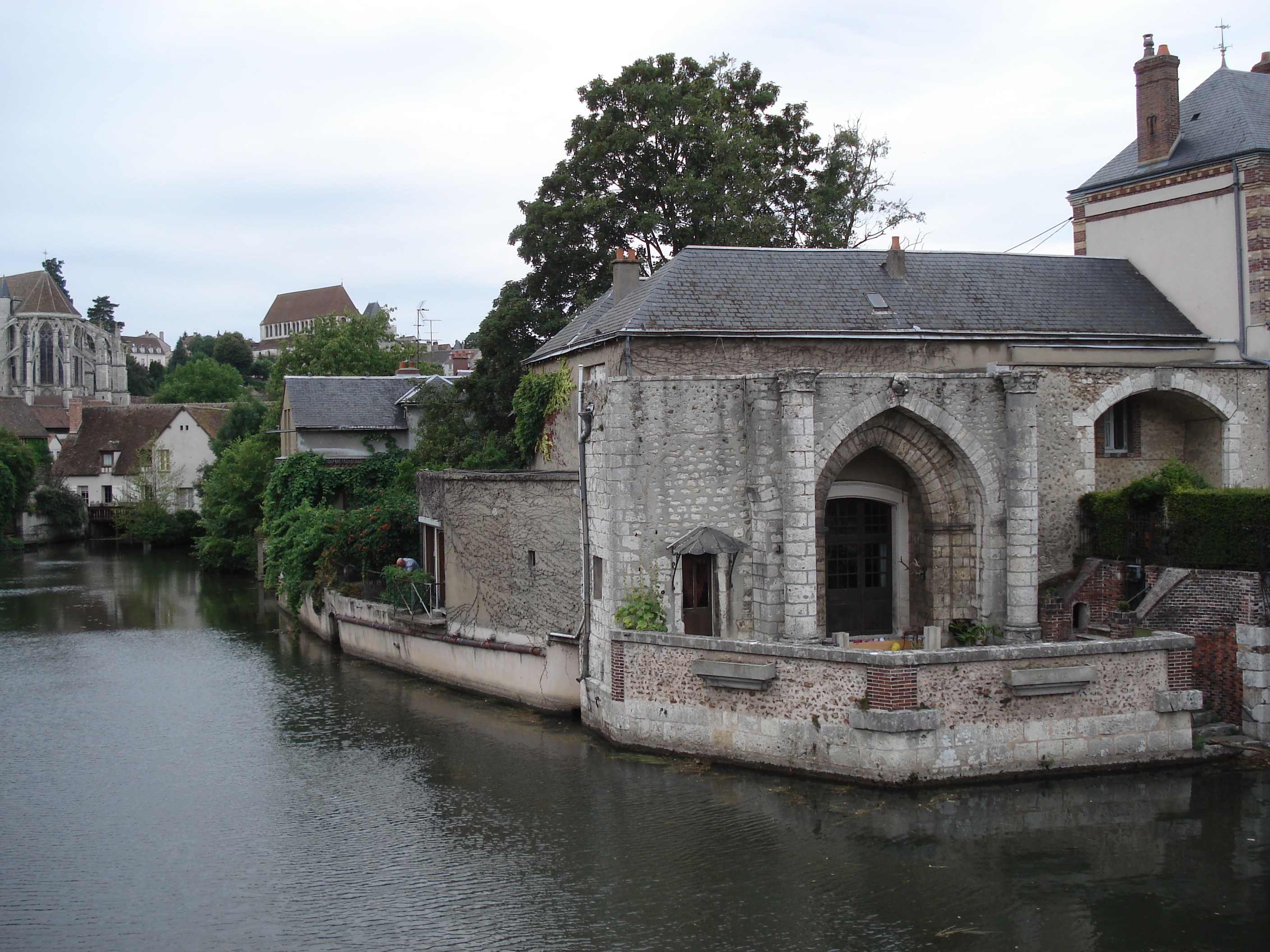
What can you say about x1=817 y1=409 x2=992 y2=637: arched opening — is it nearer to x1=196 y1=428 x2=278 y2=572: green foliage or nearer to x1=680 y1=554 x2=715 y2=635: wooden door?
x1=680 y1=554 x2=715 y2=635: wooden door

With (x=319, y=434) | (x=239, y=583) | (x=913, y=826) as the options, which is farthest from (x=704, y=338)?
(x=239, y=583)

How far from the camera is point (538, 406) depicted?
20.9m

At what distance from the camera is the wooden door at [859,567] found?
675 inches

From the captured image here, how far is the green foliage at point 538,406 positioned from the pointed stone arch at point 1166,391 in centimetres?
903

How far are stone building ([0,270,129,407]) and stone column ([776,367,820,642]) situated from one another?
3176 inches

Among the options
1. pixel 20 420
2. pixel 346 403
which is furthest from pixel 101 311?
pixel 346 403

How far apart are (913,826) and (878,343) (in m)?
8.44

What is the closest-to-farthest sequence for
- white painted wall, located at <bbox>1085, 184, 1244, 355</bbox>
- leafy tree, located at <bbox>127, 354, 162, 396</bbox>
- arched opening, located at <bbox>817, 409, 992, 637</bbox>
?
arched opening, located at <bbox>817, 409, 992, 637</bbox> < white painted wall, located at <bbox>1085, 184, 1244, 355</bbox> < leafy tree, located at <bbox>127, 354, 162, 396</bbox>

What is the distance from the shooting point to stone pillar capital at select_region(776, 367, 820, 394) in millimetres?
14883

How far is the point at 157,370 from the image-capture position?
111438 mm

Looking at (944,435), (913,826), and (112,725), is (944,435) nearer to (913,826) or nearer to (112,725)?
(913,826)

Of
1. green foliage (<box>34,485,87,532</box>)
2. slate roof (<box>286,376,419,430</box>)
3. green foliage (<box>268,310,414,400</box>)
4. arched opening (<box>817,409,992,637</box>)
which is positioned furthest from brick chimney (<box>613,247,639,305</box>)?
green foliage (<box>34,485,87,532</box>)

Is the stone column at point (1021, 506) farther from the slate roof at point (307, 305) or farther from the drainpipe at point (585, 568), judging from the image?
the slate roof at point (307, 305)

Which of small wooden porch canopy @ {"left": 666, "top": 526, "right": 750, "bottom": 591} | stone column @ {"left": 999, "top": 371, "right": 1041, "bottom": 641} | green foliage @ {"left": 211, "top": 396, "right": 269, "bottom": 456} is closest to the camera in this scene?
small wooden porch canopy @ {"left": 666, "top": 526, "right": 750, "bottom": 591}
